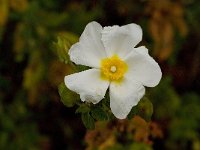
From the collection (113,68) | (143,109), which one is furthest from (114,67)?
(143,109)

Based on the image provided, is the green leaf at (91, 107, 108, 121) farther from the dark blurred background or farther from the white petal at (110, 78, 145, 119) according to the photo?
the dark blurred background

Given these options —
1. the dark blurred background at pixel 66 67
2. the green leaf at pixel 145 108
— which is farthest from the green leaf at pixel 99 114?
the dark blurred background at pixel 66 67

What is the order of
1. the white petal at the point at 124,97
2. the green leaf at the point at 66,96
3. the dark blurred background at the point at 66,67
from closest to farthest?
1. the white petal at the point at 124,97
2. the green leaf at the point at 66,96
3. the dark blurred background at the point at 66,67

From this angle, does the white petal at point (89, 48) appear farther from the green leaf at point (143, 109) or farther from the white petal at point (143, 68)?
the green leaf at point (143, 109)

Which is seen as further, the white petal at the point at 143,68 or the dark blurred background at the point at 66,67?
the dark blurred background at the point at 66,67

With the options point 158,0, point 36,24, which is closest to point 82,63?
point 36,24

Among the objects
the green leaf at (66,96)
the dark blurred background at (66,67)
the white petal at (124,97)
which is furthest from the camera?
the dark blurred background at (66,67)

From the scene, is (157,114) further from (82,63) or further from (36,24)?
(82,63)
